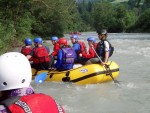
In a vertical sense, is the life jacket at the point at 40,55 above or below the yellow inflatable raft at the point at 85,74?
above

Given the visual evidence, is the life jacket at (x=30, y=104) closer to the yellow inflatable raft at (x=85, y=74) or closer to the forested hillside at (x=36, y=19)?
the yellow inflatable raft at (x=85, y=74)

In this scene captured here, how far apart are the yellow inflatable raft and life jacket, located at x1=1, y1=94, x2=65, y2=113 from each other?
22.6 feet

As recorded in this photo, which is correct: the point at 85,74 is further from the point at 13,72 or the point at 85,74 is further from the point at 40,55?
the point at 13,72

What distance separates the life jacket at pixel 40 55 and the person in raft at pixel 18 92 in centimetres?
714

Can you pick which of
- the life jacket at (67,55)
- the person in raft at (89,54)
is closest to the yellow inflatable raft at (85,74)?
the life jacket at (67,55)

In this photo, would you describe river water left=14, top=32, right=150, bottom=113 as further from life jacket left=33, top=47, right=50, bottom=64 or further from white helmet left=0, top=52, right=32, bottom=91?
white helmet left=0, top=52, right=32, bottom=91

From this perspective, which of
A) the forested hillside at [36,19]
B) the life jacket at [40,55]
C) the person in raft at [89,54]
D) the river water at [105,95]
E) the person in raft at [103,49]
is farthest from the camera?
the forested hillside at [36,19]

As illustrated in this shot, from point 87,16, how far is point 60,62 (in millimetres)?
126043

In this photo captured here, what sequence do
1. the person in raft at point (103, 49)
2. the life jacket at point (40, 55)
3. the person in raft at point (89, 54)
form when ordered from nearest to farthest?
1. the person in raft at point (103, 49)
2. the life jacket at point (40, 55)
3. the person in raft at point (89, 54)

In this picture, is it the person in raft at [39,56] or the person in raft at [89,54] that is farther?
the person in raft at [89,54]

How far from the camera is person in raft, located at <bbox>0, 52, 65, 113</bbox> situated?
204 cm

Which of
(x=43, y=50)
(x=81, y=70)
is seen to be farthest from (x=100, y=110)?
(x=43, y=50)

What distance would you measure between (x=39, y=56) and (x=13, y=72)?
290 inches

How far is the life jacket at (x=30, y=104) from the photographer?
2.03m
